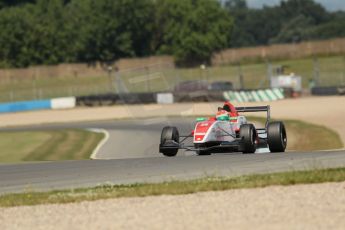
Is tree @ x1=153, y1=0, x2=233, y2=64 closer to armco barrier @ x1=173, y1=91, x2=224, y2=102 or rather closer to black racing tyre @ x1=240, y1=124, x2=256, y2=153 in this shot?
armco barrier @ x1=173, y1=91, x2=224, y2=102

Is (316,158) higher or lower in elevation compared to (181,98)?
higher

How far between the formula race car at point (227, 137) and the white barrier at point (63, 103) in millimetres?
44682

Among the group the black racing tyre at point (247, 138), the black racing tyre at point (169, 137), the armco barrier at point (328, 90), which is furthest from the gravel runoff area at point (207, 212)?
the armco barrier at point (328, 90)

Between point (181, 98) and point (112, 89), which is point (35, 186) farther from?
point (112, 89)

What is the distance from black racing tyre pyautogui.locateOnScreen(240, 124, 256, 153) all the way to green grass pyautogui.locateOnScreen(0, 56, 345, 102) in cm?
4100

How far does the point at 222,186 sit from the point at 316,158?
4.06 m

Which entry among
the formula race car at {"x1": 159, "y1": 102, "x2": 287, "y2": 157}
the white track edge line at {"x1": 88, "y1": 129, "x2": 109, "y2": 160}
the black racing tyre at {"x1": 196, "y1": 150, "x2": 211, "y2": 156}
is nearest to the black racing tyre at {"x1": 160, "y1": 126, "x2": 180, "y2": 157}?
the formula race car at {"x1": 159, "y1": 102, "x2": 287, "y2": 157}

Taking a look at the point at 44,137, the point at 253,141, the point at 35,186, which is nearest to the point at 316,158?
the point at 253,141

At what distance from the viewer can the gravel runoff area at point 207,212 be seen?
912 centimetres

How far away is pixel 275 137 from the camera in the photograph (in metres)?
18.4

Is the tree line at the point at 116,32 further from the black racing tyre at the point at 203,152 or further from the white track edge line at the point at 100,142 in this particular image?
the black racing tyre at the point at 203,152

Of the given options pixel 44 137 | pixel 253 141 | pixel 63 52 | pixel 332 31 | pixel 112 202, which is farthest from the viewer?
pixel 332 31

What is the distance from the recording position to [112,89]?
65188mm

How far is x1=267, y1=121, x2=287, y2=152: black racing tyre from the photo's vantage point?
18.4 metres
